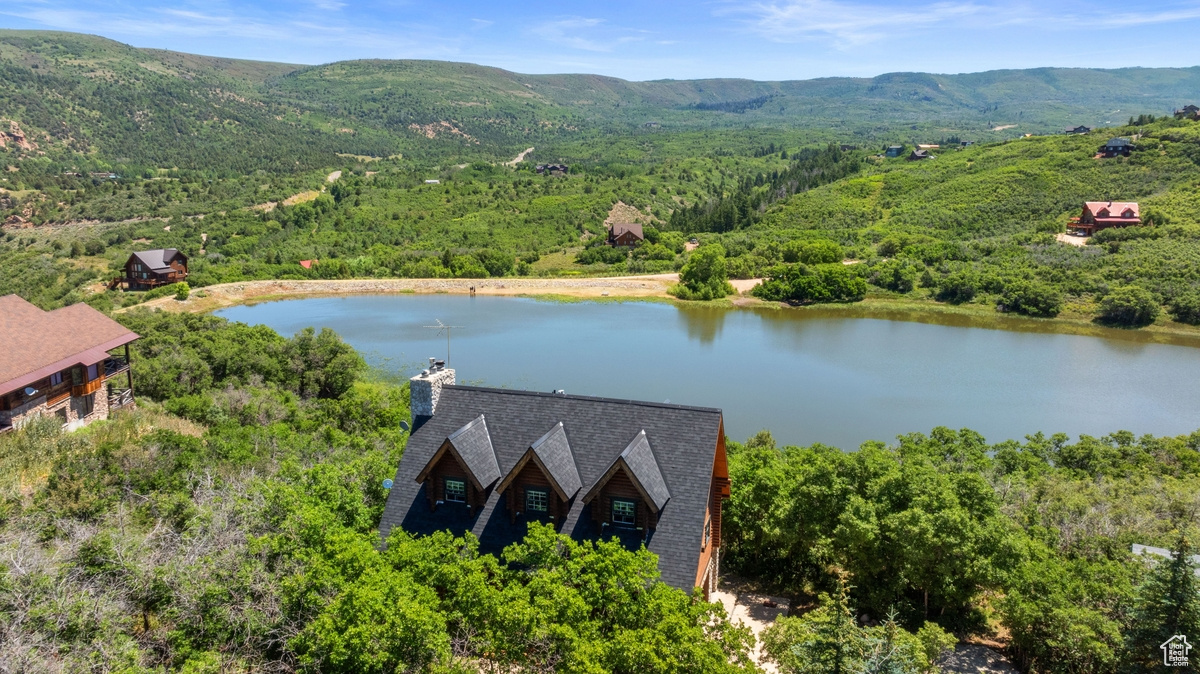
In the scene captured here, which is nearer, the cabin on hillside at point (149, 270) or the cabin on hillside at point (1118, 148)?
the cabin on hillside at point (149, 270)

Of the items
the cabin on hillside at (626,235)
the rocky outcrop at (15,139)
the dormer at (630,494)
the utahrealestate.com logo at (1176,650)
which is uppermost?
the rocky outcrop at (15,139)

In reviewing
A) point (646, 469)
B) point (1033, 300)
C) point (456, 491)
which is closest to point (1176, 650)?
point (646, 469)

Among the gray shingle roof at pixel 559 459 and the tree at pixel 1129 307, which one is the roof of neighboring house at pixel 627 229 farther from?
the gray shingle roof at pixel 559 459

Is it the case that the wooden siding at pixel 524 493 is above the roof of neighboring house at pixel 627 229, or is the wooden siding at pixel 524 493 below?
below

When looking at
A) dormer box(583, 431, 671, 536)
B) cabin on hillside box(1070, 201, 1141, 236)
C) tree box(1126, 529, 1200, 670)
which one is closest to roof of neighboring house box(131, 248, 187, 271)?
dormer box(583, 431, 671, 536)

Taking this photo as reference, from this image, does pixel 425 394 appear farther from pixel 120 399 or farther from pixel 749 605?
pixel 120 399

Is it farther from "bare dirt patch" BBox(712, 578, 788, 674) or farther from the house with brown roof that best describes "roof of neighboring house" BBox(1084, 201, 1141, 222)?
the house with brown roof

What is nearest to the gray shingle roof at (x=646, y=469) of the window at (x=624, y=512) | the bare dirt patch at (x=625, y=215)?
the window at (x=624, y=512)
